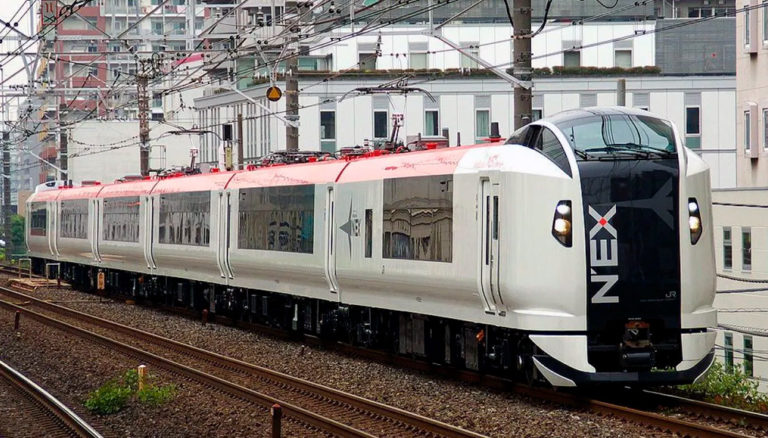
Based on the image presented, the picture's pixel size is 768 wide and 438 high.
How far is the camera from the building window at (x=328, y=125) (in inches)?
2349

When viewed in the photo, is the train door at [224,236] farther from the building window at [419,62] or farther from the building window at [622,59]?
the building window at [622,59]

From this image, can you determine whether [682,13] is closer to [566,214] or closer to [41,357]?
[41,357]


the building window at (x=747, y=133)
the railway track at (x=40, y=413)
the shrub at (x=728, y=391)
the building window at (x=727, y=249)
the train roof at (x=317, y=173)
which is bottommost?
the railway track at (x=40, y=413)

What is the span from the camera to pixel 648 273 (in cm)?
1441

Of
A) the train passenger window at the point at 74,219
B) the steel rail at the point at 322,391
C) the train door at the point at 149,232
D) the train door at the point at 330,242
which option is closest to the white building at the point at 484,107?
the train passenger window at the point at 74,219

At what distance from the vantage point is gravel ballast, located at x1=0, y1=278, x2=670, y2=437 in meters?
13.5

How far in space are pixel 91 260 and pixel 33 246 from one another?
10.4 metres

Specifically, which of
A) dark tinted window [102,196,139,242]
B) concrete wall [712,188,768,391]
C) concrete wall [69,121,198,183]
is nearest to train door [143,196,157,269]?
dark tinted window [102,196,139,242]

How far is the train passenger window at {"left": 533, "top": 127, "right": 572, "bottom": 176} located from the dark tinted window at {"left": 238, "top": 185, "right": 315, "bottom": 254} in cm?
800

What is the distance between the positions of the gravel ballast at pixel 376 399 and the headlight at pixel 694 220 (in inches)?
90.6

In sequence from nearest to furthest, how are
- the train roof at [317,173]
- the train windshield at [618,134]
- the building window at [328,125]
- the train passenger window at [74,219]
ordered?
the train windshield at [618,134] → the train roof at [317,173] → the train passenger window at [74,219] → the building window at [328,125]

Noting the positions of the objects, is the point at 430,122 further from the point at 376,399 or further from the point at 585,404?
the point at 585,404

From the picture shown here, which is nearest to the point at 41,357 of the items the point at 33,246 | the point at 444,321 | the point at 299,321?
the point at 299,321

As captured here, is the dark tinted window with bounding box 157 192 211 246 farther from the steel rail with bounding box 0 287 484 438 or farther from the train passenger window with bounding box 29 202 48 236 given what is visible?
the train passenger window with bounding box 29 202 48 236
